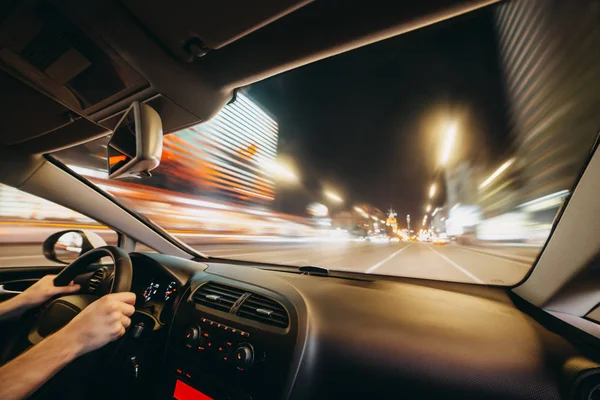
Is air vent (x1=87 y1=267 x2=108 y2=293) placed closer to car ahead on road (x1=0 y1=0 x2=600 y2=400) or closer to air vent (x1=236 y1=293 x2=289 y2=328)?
car ahead on road (x1=0 y1=0 x2=600 y2=400)

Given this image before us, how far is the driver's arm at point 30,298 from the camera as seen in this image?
171 centimetres

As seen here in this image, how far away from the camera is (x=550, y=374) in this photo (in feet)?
3.64

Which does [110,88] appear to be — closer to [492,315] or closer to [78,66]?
[78,66]

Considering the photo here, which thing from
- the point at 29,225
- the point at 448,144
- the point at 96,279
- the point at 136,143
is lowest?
the point at 96,279

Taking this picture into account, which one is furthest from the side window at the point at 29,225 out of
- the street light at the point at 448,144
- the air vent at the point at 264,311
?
the street light at the point at 448,144

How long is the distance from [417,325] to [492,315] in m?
0.44

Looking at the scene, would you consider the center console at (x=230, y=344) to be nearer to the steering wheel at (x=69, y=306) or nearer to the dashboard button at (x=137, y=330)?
the dashboard button at (x=137, y=330)

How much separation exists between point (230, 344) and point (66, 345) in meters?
0.80

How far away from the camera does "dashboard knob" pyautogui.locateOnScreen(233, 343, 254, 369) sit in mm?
1426

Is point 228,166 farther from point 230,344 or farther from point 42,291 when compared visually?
point 230,344

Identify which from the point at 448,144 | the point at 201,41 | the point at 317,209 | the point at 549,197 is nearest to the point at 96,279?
the point at 201,41

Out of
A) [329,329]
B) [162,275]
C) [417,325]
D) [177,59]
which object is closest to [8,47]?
[177,59]

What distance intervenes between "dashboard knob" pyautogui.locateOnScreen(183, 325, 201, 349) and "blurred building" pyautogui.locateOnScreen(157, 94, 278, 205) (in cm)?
248

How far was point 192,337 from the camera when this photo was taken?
66.1 inches
